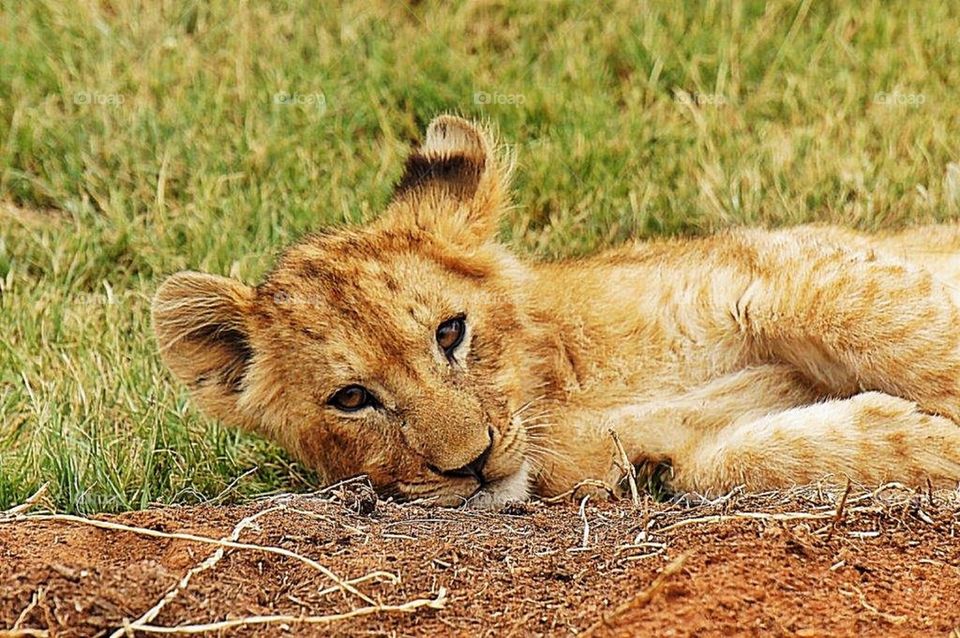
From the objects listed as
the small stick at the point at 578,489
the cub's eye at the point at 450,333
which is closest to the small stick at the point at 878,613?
the small stick at the point at 578,489

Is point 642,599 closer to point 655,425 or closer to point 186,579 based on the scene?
point 186,579

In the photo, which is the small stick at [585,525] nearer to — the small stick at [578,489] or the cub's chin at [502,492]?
the small stick at [578,489]

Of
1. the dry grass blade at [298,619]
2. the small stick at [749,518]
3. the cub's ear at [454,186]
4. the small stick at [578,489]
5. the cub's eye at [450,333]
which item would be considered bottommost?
the small stick at [578,489]

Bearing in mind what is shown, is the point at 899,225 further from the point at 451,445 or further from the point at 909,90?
the point at 451,445

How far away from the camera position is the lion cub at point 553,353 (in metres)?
4.30

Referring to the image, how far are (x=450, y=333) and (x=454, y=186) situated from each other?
71 centimetres

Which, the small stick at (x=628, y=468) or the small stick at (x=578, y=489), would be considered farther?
the small stick at (x=578, y=489)

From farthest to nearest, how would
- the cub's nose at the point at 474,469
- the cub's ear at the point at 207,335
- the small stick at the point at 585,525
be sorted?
the cub's ear at the point at 207,335, the cub's nose at the point at 474,469, the small stick at the point at 585,525

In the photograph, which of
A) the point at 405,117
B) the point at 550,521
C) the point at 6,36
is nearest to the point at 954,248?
the point at 550,521

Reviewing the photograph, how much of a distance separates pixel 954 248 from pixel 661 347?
1281 mm

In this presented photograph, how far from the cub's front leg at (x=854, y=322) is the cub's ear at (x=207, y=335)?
62.8 inches

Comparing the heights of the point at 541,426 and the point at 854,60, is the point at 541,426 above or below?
below

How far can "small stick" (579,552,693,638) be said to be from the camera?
310 centimetres

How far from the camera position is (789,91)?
292 inches
